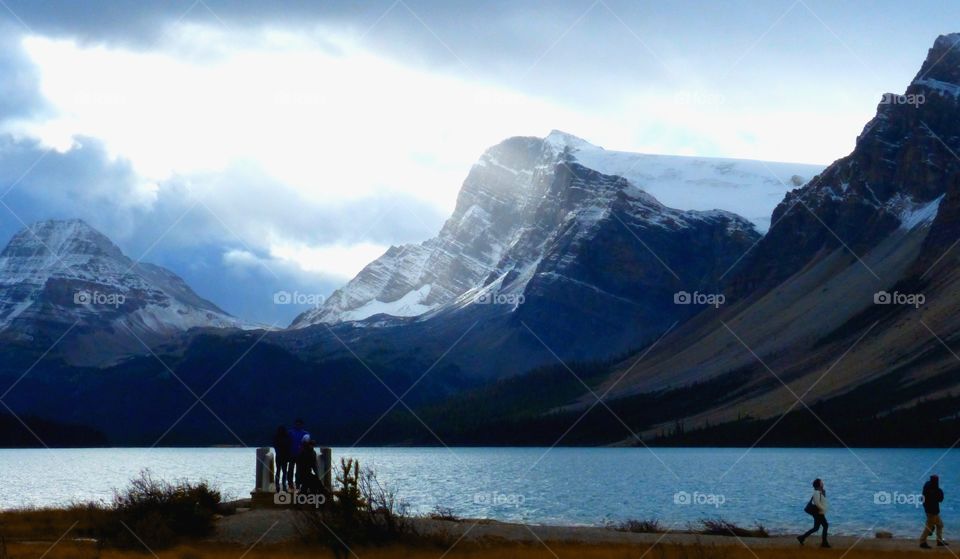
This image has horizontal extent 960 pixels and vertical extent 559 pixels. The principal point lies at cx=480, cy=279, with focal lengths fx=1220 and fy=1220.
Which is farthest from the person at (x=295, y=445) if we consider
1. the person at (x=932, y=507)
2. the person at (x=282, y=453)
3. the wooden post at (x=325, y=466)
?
the person at (x=932, y=507)

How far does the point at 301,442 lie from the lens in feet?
155

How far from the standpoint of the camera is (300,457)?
47.1 meters

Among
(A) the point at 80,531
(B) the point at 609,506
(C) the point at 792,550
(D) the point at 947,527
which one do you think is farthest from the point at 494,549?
(B) the point at 609,506

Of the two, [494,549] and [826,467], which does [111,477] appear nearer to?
[826,467]

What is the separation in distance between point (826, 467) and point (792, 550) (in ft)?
369

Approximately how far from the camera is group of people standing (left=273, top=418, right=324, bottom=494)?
1852 inches

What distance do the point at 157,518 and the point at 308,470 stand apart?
5931 millimetres

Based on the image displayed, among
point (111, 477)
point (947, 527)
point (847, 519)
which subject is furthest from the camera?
point (111, 477)

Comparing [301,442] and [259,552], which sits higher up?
[301,442]

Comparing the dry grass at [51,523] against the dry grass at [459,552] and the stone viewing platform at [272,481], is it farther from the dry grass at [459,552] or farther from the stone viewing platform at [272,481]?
the stone viewing platform at [272,481]

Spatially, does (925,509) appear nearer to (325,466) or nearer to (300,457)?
(325,466)

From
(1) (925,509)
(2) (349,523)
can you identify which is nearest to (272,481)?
(2) (349,523)

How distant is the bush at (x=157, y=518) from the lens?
43938mm

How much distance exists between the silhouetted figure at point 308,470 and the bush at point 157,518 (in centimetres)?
368
